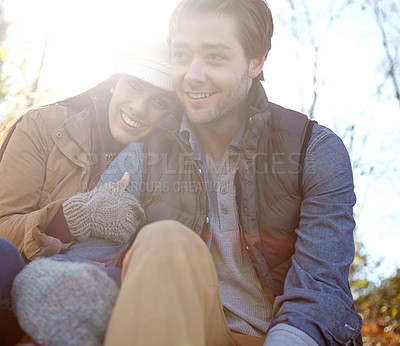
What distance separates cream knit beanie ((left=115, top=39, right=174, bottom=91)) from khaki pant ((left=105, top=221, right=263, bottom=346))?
165 cm

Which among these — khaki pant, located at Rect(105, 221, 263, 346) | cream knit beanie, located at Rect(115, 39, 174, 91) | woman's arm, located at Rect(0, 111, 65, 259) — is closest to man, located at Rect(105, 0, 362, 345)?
khaki pant, located at Rect(105, 221, 263, 346)

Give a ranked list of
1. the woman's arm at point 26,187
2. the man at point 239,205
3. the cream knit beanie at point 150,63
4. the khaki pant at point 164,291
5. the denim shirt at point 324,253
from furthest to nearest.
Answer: the cream knit beanie at point 150,63 < the woman's arm at point 26,187 < the denim shirt at point 324,253 < the man at point 239,205 < the khaki pant at point 164,291

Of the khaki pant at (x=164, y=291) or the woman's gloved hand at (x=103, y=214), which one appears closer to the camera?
the khaki pant at (x=164, y=291)

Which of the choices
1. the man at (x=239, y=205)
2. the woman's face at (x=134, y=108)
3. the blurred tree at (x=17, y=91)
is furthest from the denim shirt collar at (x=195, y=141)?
the blurred tree at (x=17, y=91)

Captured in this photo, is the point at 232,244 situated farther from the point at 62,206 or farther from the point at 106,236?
the point at 62,206

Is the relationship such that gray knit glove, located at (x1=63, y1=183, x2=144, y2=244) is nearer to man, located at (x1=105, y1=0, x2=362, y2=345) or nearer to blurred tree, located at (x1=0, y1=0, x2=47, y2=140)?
man, located at (x1=105, y1=0, x2=362, y2=345)

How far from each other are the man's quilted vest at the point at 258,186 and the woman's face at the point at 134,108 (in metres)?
0.27

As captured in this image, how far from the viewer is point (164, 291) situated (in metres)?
1.25

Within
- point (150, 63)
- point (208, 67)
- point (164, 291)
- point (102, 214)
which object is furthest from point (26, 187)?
point (164, 291)

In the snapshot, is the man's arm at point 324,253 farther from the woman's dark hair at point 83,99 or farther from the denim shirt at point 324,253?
the woman's dark hair at point 83,99

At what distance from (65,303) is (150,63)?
203cm

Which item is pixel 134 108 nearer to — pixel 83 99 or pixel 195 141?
pixel 83 99

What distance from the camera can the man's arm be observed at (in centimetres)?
191

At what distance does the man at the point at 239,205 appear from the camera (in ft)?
4.66
